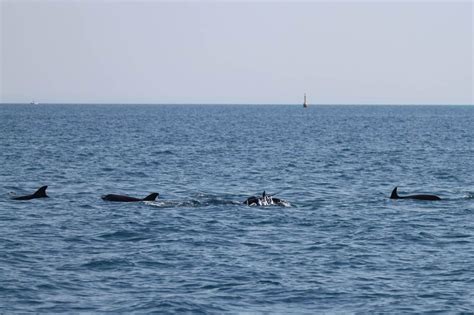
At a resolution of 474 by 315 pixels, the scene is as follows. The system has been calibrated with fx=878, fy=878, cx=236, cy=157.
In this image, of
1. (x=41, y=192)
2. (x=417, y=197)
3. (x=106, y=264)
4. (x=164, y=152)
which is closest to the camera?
(x=106, y=264)

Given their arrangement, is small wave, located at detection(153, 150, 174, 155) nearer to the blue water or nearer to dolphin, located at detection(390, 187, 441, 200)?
the blue water

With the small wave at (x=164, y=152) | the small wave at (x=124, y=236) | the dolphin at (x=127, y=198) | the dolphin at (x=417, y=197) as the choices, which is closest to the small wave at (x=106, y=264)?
the small wave at (x=124, y=236)

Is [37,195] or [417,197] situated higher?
[37,195]

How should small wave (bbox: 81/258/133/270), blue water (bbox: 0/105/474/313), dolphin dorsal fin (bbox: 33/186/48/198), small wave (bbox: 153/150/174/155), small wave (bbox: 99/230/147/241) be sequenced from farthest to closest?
small wave (bbox: 153/150/174/155), dolphin dorsal fin (bbox: 33/186/48/198), small wave (bbox: 99/230/147/241), small wave (bbox: 81/258/133/270), blue water (bbox: 0/105/474/313)

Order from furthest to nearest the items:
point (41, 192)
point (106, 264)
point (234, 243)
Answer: point (41, 192), point (234, 243), point (106, 264)

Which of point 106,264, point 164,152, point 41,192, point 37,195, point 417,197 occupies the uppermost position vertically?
point 41,192

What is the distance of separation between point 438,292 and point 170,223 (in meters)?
13.0

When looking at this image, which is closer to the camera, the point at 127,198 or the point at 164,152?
the point at 127,198

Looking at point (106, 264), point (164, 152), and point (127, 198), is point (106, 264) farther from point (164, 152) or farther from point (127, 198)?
point (164, 152)

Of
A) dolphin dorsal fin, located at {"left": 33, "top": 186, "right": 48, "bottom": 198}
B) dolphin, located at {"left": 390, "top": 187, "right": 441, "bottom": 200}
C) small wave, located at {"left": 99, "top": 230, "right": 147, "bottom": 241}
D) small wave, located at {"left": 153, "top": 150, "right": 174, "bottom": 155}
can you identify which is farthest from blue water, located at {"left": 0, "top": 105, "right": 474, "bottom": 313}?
small wave, located at {"left": 153, "top": 150, "right": 174, "bottom": 155}

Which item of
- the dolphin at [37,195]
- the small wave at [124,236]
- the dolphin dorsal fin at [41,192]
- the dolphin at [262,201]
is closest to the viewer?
the small wave at [124,236]

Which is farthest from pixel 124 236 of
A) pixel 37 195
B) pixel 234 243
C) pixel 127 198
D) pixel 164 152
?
pixel 164 152

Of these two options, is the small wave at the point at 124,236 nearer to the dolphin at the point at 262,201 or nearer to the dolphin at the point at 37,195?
the dolphin at the point at 262,201

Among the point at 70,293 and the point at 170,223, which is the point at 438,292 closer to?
the point at 70,293
